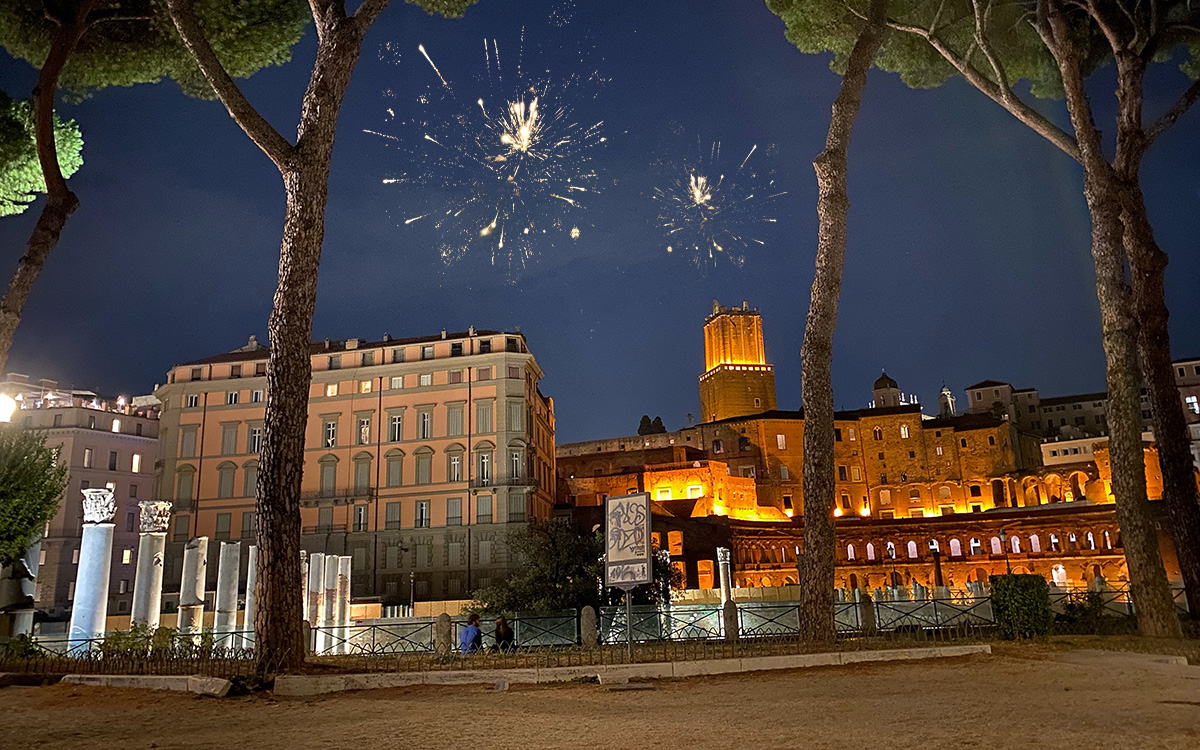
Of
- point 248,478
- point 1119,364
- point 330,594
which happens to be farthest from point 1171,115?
point 248,478

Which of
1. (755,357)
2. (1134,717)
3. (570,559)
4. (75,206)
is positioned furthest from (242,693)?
(755,357)

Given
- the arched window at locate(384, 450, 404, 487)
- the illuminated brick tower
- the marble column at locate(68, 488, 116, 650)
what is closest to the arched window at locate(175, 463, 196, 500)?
the arched window at locate(384, 450, 404, 487)

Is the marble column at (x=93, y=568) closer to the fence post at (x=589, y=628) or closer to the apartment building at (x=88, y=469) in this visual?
the fence post at (x=589, y=628)

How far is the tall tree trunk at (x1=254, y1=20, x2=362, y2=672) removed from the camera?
881 centimetres

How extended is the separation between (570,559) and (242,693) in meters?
15.1

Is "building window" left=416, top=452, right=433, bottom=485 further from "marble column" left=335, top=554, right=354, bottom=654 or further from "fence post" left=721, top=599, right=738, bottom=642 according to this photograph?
"fence post" left=721, top=599, right=738, bottom=642

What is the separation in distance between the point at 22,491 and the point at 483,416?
2766 centimetres

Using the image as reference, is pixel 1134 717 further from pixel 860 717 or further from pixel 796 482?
pixel 796 482

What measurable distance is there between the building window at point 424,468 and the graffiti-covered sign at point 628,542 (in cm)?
3425

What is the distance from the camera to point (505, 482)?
41.3 metres

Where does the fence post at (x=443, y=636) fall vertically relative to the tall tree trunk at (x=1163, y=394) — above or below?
below

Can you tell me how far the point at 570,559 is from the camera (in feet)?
73.3

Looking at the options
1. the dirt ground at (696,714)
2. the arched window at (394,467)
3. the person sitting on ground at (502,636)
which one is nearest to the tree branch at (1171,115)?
the dirt ground at (696,714)

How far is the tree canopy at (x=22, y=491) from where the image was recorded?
15.4 m
